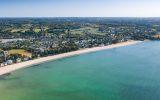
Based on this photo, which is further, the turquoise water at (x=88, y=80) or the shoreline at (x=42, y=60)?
the shoreline at (x=42, y=60)

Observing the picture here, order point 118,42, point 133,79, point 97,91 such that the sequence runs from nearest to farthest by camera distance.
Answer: point 97,91 < point 133,79 < point 118,42

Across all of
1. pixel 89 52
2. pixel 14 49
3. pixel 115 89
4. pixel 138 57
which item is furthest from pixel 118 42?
pixel 115 89

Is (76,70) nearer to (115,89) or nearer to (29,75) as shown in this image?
(29,75)

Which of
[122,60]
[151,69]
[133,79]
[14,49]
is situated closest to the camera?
[133,79]

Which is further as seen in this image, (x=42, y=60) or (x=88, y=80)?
(x=42, y=60)

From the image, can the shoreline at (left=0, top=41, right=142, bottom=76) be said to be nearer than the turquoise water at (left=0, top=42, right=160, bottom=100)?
No

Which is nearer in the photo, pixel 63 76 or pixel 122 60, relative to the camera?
pixel 63 76
